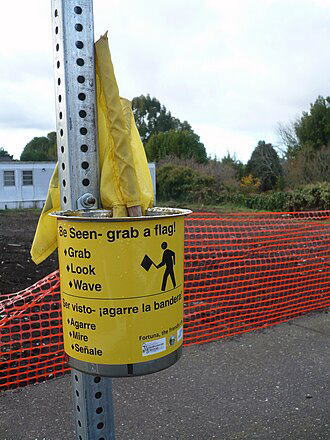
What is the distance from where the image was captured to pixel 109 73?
1.29 meters

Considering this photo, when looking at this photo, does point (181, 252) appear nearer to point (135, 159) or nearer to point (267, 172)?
point (135, 159)

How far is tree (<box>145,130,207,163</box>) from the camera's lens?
40438mm

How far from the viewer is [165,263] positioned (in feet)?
4.09

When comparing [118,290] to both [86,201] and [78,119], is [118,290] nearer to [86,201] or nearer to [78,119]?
[86,201]

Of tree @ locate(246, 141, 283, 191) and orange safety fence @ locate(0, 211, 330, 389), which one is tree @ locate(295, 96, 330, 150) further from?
orange safety fence @ locate(0, 211, 330, 389)

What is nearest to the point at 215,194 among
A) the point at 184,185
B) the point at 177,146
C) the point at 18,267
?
the point at 184,185

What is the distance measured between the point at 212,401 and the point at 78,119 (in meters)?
2.41

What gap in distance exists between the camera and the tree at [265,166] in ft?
103

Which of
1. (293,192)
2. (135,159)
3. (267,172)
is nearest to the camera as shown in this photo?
(135,159)

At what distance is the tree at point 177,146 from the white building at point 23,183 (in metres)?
14.5

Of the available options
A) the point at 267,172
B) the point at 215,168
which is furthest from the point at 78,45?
the point at 267,172

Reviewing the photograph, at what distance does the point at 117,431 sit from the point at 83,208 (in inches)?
75.4

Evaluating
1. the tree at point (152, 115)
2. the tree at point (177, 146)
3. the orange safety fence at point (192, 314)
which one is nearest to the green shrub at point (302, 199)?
the orange safety fence at point (192, 314)

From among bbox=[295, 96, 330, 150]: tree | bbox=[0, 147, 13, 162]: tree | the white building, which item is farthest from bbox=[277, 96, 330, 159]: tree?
bbox=[0, 147, 13, 162]: tree
